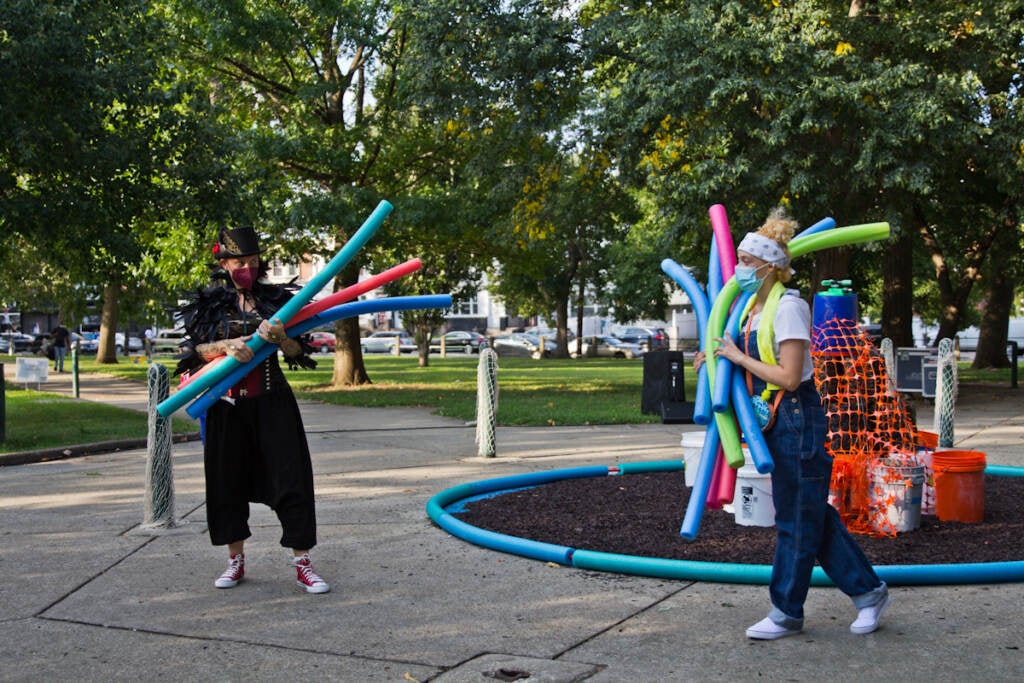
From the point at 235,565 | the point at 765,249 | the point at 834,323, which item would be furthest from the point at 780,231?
the point at 834,323

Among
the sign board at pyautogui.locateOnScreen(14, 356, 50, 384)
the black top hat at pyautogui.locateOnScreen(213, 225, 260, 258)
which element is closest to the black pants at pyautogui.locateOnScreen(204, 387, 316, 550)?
the black top hat at pyautogui.locateOnScreen(213, 225, 260, 258)

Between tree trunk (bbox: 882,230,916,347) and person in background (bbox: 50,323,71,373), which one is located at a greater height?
tree trunk (bbox: 882,230,916,347)

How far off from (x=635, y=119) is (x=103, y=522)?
36.1ft

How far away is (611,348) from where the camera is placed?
54.2 meters

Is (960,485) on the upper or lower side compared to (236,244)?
lower

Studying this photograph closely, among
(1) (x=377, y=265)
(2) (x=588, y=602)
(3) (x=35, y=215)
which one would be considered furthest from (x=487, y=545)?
(1) (x=377, y=265)

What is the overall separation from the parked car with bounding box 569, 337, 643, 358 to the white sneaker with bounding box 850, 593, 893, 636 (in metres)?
46.2

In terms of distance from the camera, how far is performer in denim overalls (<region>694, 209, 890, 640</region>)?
480cm

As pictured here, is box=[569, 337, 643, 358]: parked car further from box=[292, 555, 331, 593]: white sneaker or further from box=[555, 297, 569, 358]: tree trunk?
box=[292, 555, 331, 593]: white sneaker

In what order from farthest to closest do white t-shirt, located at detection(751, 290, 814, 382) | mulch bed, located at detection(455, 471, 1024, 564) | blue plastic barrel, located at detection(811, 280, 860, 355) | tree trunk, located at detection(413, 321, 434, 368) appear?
tree trunk, located at detection(413, 321, 434, 368) → blue plastic barrel, located at detection(811, 280, 860, 355) → mulch bed, located at detection(455, 471, 1024, 564) → white t-shirt, located at detection(751, 290, 814, 382)

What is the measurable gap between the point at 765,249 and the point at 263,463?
2.98 metres

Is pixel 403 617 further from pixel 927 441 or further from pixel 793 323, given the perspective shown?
pixel 927 441

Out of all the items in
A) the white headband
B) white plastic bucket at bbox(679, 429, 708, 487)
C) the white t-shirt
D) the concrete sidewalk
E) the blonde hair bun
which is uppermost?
the blonde hair bun

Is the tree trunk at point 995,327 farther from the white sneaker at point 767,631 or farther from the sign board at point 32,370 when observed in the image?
the white sneaker at point 767,631
